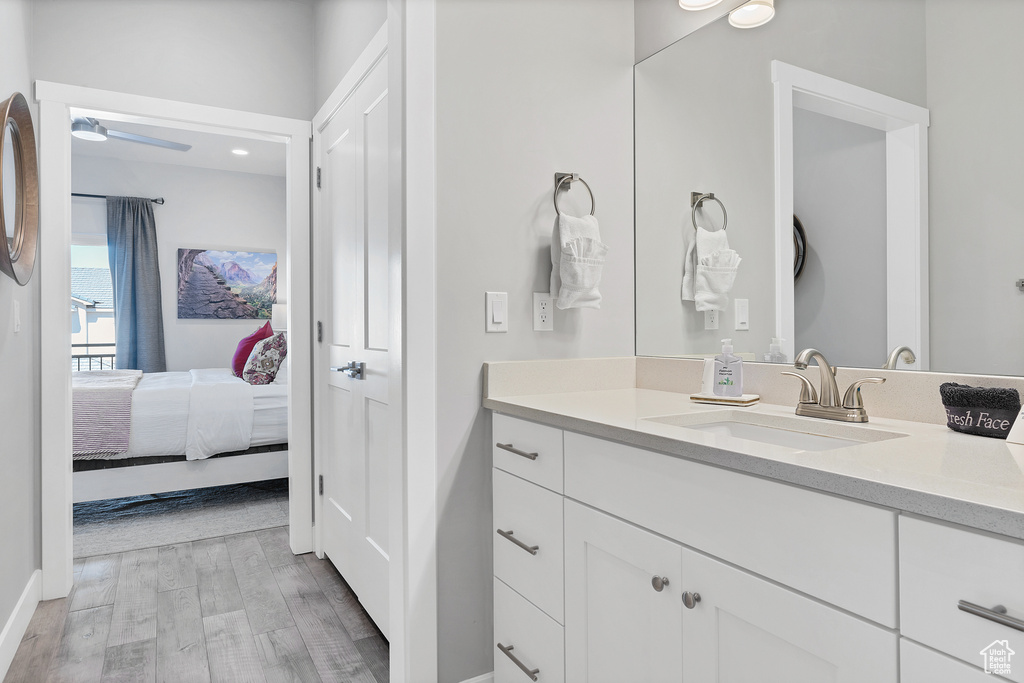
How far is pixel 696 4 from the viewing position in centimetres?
171

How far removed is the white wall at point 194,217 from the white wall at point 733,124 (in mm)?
5116

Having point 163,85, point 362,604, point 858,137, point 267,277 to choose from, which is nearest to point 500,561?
point 362,604

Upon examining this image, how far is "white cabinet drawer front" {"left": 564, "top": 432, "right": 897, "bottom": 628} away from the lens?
0.70 metres

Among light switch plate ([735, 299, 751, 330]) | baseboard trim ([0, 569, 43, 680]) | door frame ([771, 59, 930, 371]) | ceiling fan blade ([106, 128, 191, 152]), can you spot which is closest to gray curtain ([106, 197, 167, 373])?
ceiling fan blade ([106, 128, 191, 152])

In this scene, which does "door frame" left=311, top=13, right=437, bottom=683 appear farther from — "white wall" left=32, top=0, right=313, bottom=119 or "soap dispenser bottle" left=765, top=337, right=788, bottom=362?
"white wall" left=32, top=0, right=313, bottom=119

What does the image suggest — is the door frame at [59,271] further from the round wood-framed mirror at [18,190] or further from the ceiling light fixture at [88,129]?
the ceiling light fixture at [88,129]

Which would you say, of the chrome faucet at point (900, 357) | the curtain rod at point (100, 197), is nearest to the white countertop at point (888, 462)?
the chrome faucet at point (900, 357)

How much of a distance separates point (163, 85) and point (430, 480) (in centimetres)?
213

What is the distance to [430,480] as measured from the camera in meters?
1.52

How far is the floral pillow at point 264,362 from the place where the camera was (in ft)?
13.6

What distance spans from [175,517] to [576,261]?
298cm

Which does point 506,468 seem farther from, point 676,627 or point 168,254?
point 168,254

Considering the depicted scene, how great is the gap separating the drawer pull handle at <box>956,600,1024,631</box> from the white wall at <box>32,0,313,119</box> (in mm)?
2913

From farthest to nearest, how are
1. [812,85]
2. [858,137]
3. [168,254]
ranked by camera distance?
[168,254]
[812,85]
[858,137]
